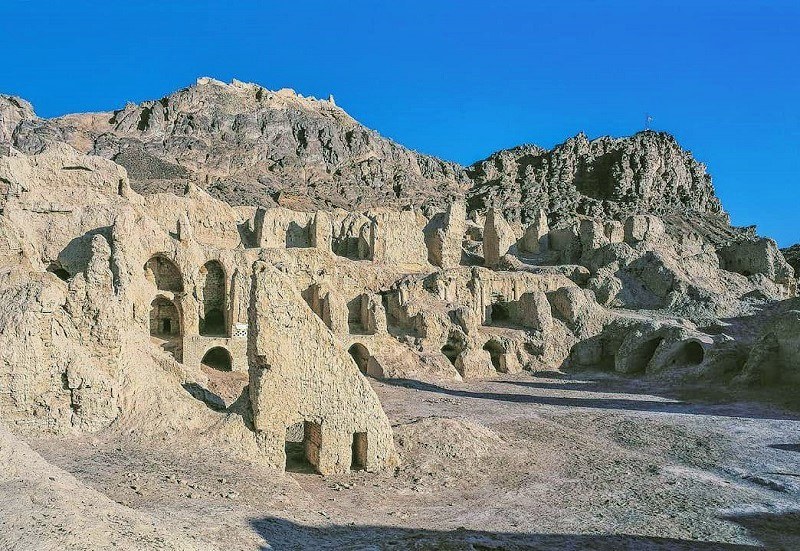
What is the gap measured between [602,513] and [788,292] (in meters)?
40.1

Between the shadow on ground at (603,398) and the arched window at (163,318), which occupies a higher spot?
the arched window at (163,318)

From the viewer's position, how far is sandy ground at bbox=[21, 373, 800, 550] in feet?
33.7

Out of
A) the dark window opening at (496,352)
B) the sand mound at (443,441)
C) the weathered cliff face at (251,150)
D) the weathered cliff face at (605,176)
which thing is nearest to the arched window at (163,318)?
the dark window opening at (496,352)

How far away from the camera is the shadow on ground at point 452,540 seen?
9.77 m

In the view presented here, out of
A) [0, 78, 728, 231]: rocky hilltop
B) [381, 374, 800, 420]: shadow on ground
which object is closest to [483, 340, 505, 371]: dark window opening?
[381, 374, 800, 420]: shadow on ground

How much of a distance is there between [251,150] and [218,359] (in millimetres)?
61541

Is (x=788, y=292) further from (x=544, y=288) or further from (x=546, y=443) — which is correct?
(x=546, y=443)

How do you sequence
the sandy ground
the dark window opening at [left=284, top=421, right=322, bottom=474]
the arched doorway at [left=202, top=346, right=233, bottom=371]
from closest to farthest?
the sandy ground → the dark window opening at [left=284, top=421, right=322, bottom=474] → the arched doorway at [left=202, top=346, right=233, bottom=371]

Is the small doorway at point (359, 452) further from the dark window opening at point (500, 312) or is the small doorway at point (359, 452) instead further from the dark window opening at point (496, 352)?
the dark window opening at point (500, 312)

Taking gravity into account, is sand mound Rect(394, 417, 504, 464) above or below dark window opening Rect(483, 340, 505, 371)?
below

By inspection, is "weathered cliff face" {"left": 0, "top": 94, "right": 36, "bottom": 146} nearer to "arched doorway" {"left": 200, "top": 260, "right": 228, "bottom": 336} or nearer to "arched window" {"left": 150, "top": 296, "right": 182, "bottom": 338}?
"arched window" {"left": 150, "top": 296, "right": 182, "bottom": 338}

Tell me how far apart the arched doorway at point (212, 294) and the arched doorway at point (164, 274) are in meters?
1.47

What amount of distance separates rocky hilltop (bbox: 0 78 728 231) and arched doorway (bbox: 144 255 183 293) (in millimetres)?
38980

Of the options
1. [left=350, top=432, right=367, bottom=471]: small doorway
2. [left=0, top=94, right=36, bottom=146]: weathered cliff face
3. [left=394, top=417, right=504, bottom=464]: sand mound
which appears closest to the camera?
[left=350, top=432, right=367, bottom=471]: small doorway
